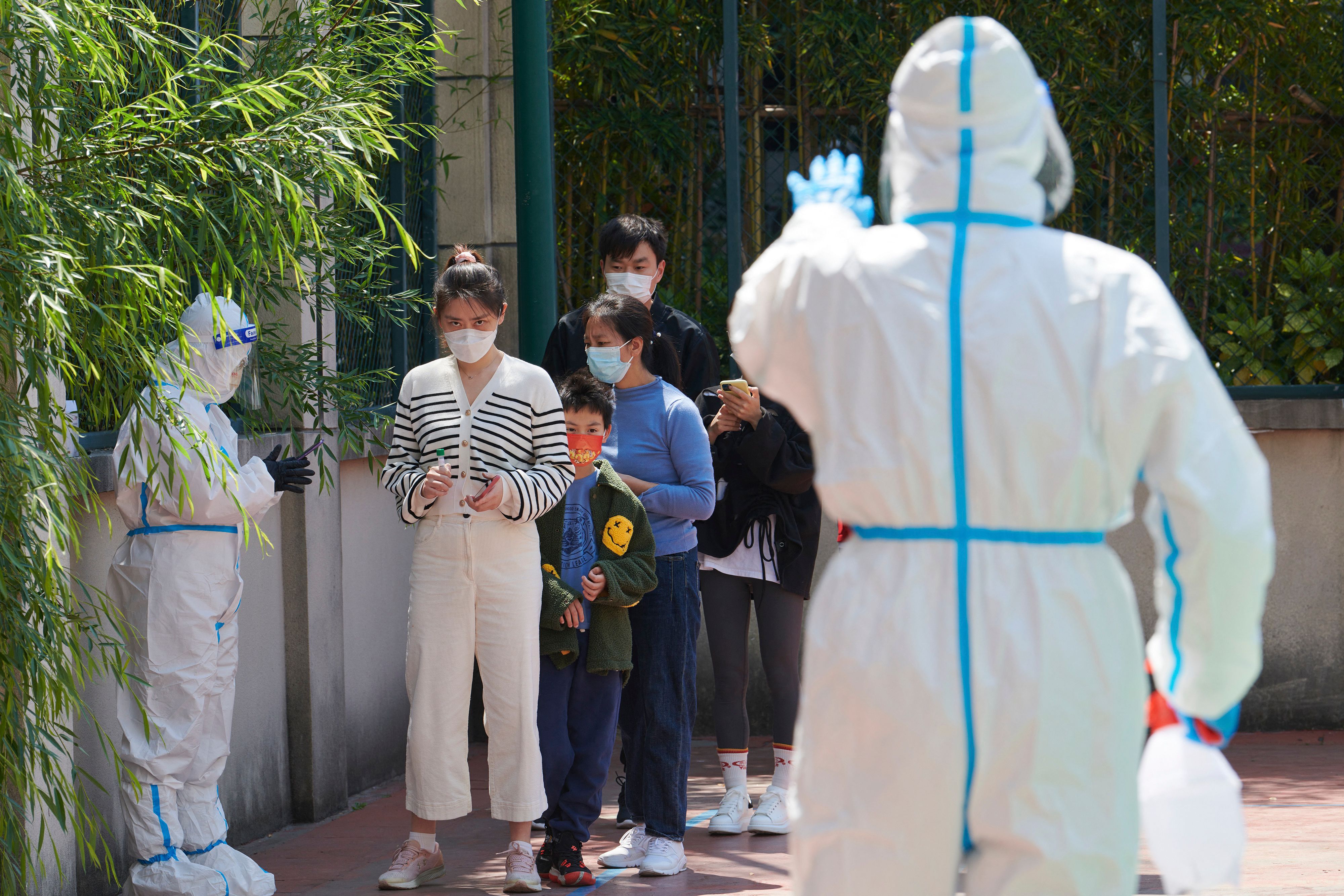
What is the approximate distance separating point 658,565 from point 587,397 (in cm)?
59

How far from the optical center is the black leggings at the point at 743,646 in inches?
217

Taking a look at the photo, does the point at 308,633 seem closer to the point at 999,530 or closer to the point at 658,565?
the point at 658,565

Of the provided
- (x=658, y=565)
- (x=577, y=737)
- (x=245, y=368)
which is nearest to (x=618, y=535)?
(x=658, y=565)

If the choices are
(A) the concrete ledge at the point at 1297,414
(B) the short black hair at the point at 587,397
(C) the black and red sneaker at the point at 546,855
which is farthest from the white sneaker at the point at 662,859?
(A) the concrete ledge at the point at 1297,414

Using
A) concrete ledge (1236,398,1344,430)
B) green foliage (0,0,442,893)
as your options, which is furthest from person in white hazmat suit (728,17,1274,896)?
concrete ledge (1236,398,1344,430)

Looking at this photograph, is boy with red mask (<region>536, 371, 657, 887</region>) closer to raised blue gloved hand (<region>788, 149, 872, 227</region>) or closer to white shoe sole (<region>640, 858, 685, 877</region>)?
white shoe sole (<region>640, 858, 685, 877</region>)

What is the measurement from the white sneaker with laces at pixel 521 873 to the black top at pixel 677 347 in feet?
5.60

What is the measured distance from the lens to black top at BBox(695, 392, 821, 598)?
211 inches

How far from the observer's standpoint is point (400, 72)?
518cm

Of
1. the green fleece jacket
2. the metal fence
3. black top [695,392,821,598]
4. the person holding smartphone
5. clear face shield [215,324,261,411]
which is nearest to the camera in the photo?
clear face shield [215,324,261,411]

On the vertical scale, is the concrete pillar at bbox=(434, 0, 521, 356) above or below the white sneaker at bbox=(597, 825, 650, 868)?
above

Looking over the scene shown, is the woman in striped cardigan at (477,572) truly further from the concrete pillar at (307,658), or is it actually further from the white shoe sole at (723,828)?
the concrete pillar at (307,658)

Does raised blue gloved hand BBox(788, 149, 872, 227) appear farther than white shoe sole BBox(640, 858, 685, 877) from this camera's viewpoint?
No

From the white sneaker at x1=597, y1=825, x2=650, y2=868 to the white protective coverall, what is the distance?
1142 millimetres
